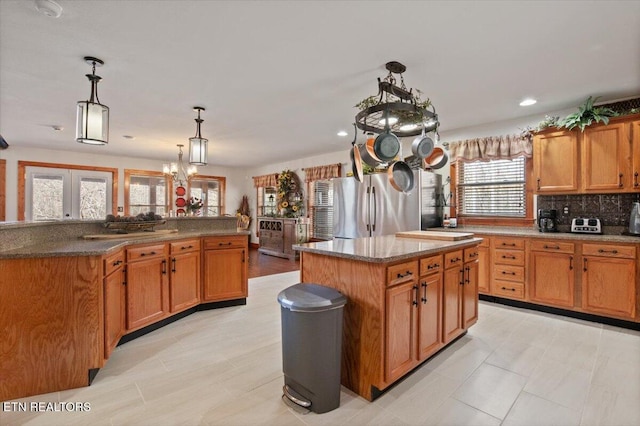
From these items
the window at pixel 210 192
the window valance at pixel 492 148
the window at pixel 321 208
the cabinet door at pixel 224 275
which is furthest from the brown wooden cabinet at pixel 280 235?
the window valance at pixel 492 148

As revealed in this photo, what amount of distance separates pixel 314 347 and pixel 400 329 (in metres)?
0.59

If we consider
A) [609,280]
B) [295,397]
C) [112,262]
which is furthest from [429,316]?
[112,262]

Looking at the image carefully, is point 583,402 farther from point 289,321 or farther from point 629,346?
point 289,321

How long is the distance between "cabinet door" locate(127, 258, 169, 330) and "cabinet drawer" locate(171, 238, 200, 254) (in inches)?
6.4

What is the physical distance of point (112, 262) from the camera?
2.32 m

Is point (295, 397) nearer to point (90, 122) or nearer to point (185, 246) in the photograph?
point (185, 246)

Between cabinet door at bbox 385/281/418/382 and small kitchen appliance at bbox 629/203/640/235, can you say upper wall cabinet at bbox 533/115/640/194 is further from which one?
cabinet door at bbox 385/281/418/382

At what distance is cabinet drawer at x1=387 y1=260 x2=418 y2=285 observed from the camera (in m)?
1.87

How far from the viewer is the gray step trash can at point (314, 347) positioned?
1.76m

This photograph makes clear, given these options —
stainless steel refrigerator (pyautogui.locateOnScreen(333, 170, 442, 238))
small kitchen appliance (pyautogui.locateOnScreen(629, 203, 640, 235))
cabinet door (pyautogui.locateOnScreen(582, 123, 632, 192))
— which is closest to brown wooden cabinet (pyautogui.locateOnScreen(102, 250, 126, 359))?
stainless steel refrigerator (pyautogui.locateOnScreen(333, 170, 442, 238))

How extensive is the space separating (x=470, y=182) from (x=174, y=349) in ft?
14.4

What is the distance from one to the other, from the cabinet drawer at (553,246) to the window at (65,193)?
8.53m

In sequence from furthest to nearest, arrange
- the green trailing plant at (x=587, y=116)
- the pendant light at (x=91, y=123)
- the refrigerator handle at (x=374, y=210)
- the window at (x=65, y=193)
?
the window at (x=65, y=193), the refrigerator handle at (x=374, y=210), the green trailing plant at (x=587, y=116), the pendant light at (x=91, y=123)

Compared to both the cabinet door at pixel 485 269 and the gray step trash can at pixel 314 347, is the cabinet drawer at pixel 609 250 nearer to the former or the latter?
the cabinet door at pixel 485 269
